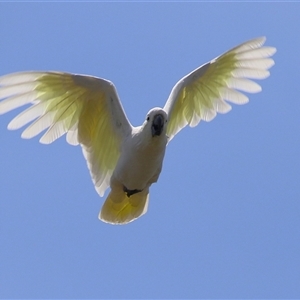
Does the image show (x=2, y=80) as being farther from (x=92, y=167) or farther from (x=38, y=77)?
(x=92, y=167)

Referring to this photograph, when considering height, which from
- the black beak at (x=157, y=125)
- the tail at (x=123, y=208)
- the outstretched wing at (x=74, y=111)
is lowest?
the tail at (x=123, y=208)

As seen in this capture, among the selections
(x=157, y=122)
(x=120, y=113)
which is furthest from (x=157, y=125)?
(x=120, y=113)

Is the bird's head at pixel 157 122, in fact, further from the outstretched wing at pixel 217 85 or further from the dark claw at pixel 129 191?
the dark claw at pixel 129 191

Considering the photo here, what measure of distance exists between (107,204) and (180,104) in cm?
138

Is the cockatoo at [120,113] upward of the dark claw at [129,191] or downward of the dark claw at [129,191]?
upward

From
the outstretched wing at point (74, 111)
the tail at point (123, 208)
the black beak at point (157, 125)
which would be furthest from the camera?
the tail at point (123, 208)

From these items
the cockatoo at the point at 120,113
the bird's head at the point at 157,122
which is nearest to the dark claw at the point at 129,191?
the cockatoo at the point at 120,113

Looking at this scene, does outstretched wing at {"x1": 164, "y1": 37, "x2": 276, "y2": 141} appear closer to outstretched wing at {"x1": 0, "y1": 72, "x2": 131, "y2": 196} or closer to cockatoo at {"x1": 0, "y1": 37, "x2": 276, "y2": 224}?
cockatoo at {"x1": 0, "y1": 37, "x2": 276, "y2": 224}

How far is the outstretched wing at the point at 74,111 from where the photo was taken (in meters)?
7.28

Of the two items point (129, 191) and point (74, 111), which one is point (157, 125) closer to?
point (129, 191)

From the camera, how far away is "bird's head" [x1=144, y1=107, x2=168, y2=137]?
694 cm

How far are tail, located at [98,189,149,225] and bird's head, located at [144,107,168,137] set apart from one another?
897mm

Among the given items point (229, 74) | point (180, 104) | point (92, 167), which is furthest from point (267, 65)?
point (92, 167)

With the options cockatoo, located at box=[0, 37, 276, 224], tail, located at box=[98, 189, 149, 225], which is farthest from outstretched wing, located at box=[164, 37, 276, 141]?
tail, located at box=[98, 189, 149, 225]
